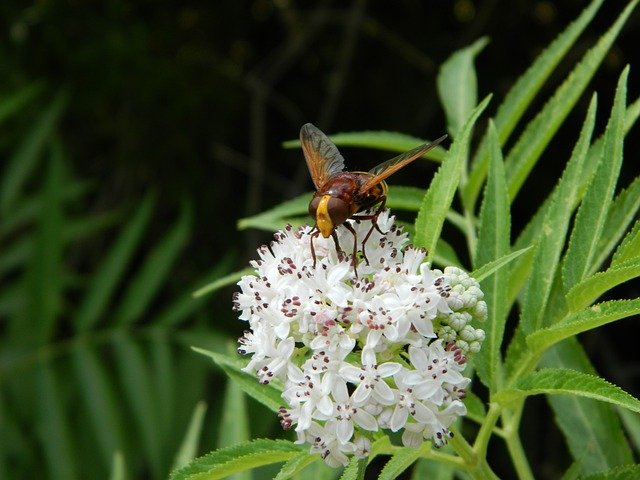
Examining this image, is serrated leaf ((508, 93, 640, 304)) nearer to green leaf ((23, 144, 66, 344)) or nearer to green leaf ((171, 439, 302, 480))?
green leaf ((171, 439, 302, 480))

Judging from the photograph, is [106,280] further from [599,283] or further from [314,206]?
[599,283]

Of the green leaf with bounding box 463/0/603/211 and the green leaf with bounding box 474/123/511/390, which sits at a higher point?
the green leaf with bounding box 463/0/603/211

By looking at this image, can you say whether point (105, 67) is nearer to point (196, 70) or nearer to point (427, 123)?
point (196, 70)

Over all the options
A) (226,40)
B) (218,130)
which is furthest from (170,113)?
(226,40)

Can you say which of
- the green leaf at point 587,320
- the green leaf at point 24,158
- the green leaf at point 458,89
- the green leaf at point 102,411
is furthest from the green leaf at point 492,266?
the green leaf at point 24,158

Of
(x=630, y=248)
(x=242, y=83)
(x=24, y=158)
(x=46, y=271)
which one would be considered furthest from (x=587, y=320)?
(x=242, y=83)

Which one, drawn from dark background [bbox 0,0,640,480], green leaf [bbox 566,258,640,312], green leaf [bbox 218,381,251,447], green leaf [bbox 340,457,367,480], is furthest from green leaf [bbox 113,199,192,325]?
green leaf [bbox 566,258,640,312]
